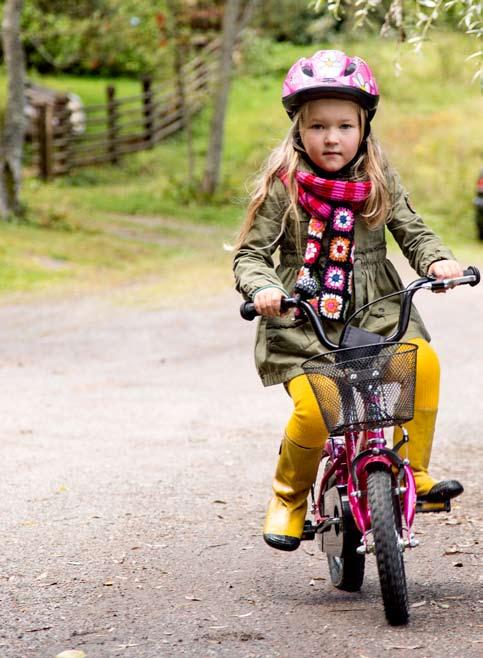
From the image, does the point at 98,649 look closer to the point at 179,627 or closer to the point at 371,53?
the point at 179,627

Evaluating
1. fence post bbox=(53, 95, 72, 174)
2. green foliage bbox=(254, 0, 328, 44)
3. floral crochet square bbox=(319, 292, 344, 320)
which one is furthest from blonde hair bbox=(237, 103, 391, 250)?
green foliage bbox=(254, 0, 328, 44)

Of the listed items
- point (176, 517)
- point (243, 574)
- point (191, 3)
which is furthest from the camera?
point (191, 3)

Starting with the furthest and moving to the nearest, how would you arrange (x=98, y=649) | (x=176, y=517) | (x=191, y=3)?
(x=191, y=3) → (x=176, y=517) → (x=98, y=649)

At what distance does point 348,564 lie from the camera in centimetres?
437

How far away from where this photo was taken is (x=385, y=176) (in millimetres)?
4402

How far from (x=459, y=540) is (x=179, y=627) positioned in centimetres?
168

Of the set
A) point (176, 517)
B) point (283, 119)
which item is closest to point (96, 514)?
point (176, 517)

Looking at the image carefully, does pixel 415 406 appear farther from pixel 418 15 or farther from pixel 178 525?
pixel 418 15

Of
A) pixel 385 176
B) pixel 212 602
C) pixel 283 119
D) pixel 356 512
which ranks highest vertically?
pixel 385 176

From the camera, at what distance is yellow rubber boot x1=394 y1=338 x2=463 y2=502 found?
4109 millimetres

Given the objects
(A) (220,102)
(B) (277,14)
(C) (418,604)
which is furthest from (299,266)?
(B) (277,14)

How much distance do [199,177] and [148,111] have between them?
5.39 m

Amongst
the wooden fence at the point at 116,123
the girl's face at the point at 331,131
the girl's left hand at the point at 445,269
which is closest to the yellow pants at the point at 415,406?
the girl's left hand at the point at 445,269

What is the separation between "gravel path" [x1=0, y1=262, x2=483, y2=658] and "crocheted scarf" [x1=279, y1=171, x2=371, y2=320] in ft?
3.73
